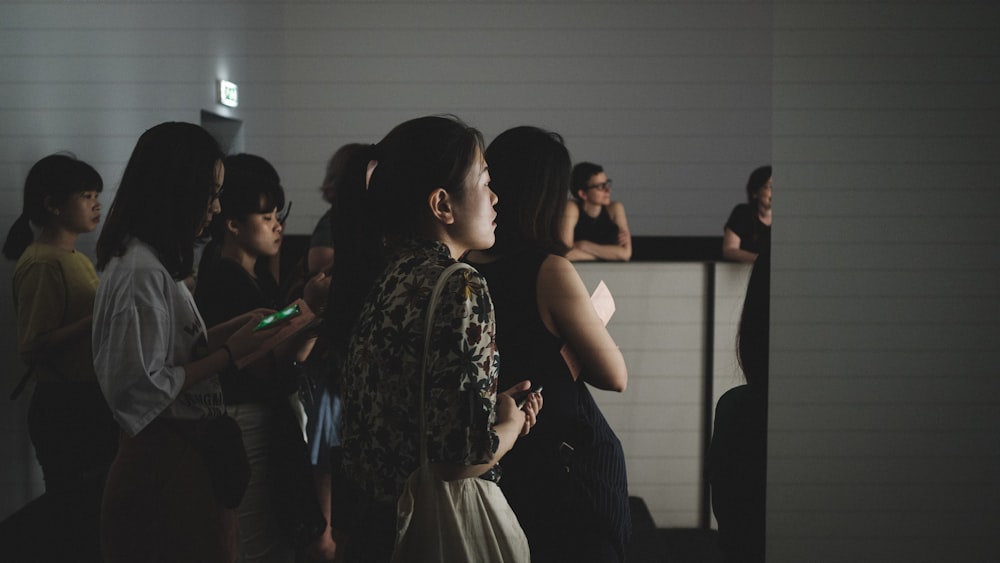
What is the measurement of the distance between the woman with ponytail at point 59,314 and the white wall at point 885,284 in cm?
162

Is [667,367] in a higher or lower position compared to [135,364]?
lower

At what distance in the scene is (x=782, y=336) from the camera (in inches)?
64.6

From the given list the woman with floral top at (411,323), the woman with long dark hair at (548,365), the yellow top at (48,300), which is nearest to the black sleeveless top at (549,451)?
the woman with long dark hair at (548,365)

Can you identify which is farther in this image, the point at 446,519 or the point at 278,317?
the point at 278,317

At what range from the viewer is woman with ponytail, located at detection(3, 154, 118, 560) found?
1971 mm

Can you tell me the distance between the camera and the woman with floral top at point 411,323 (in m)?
1.01

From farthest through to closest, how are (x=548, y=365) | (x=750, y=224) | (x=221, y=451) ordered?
1. (x=750, y=224)
2. (x=221, y=451)
3. (x=548, y=365)

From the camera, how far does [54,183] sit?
196 centimetres

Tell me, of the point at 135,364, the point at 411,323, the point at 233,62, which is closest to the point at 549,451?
the point at 411,323

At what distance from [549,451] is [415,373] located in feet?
1.45

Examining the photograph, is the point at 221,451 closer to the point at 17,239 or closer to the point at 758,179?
the point at 17,239

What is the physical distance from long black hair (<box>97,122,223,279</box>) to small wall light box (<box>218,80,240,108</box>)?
12.4 inches

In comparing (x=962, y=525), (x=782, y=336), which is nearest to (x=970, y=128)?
(x=782, y=336)

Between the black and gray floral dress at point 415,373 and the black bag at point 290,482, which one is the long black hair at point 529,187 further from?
the black bag at point 290,482
